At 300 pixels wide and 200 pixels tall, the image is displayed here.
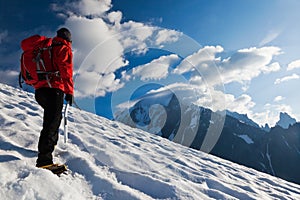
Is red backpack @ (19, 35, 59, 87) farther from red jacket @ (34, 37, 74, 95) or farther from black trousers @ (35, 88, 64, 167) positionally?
black trousers @ (35, 88, 64, 167)

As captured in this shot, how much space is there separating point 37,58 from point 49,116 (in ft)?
3.29

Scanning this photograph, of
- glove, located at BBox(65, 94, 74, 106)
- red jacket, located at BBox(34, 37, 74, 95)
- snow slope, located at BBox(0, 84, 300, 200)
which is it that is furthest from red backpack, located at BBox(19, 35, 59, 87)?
snow slope, located at BBox(0, 84, 300, 200)

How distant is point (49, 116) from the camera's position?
Result: 438 cm

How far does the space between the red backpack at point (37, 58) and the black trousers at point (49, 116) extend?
195 millimetres

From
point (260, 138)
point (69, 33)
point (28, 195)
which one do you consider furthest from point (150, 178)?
point (260, 138)

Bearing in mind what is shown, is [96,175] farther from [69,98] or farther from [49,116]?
[69,98]

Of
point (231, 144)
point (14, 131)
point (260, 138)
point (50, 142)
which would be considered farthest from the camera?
point (260, 138)

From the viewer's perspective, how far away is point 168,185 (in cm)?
477

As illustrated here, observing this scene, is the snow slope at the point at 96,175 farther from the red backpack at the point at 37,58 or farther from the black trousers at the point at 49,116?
the red backpack at the point at 37,58

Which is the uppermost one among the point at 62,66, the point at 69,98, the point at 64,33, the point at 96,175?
the point at 64,33

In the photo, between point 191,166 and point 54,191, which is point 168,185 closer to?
point 54,191

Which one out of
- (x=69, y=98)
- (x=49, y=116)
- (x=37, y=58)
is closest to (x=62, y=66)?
(x=37, y=58)

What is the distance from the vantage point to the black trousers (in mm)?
4277

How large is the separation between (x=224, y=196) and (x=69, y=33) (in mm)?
4396
